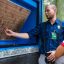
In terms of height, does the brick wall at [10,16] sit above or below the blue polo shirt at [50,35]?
above

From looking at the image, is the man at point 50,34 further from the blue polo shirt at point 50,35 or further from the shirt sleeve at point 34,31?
the shirt sleeve at point 34,31

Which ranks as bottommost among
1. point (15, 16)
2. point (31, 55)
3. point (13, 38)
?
point (31, 55)

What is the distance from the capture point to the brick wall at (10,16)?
5.31 metres

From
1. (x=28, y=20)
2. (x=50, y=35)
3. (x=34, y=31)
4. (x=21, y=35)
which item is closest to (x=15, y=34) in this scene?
(x=21, y=35)

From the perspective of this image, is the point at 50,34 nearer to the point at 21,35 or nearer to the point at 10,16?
the point at 21,35

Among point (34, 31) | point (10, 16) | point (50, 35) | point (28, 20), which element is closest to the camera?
point (10, 16)

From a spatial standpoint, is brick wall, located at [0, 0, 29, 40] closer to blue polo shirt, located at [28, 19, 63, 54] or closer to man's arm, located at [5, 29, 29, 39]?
man's arm, located at [5, 29, 29, 39]

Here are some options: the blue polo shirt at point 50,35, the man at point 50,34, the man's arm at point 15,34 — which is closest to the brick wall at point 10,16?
the man's arm at point 15,34

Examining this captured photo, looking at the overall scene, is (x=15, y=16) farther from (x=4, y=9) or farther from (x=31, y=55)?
(x=31, y=55)

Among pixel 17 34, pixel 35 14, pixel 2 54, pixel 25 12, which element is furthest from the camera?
pixel 35 14

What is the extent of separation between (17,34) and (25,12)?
0.68 metres

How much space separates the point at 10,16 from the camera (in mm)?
5559

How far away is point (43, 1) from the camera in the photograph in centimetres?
687

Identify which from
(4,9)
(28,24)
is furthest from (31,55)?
(4,9)
